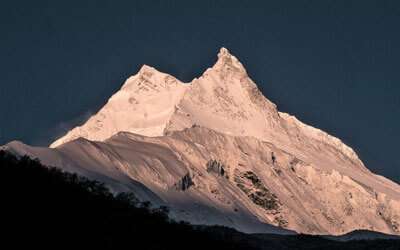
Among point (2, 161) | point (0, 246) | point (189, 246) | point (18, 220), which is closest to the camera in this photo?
point (0, 246)

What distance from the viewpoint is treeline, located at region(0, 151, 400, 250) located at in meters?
102

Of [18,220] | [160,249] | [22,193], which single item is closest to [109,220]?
[160,249]

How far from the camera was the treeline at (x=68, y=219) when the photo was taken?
10212 cm

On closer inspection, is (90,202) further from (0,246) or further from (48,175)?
(0,246)

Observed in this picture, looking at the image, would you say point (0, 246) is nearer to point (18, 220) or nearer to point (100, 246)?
point (18, 220)

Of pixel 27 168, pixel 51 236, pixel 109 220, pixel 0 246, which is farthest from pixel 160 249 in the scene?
pixel 0 246

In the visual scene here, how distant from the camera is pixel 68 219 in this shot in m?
113

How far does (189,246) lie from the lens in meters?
140

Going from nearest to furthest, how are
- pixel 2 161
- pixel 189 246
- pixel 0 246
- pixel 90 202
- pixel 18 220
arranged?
1. pixel 0 246
2. pixel 18 220
3. pixel 2 161
4. pixel 90 202
5. pixel 189 246

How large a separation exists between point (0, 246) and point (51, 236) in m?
9.36

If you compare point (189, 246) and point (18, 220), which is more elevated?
point (189, 246)

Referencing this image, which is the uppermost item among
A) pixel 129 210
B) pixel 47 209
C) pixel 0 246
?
pixel 129 210

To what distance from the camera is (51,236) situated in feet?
339

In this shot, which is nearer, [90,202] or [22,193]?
[22,193]
